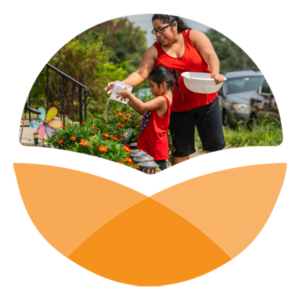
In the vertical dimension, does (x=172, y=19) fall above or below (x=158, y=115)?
above

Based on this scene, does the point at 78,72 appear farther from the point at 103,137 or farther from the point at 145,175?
the point at 145,175

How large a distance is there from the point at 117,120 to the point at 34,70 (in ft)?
3.95

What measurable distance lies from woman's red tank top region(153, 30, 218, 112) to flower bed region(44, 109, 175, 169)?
1.95 feet

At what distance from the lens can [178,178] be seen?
2.40m

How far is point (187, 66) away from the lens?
3.09 m

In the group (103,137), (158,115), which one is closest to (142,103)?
(158,115)

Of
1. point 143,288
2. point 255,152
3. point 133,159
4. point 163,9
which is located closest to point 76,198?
point 133,159

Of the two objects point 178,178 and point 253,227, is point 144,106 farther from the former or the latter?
point 253,227

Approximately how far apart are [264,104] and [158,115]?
4.84 feet

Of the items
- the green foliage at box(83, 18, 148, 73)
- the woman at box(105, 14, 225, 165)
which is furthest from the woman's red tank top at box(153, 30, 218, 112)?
the green foliage at box(83, 18, 148, 73)

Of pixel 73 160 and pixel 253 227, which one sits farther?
pixel 253 227

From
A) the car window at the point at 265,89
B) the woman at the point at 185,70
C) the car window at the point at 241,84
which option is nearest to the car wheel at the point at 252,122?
the car window at the point at 241,84

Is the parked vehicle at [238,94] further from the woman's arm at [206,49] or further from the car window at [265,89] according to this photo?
the woman's arm at [206,49]

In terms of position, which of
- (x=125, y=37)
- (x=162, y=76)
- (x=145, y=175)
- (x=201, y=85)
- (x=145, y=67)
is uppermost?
(x=125, y=37)
